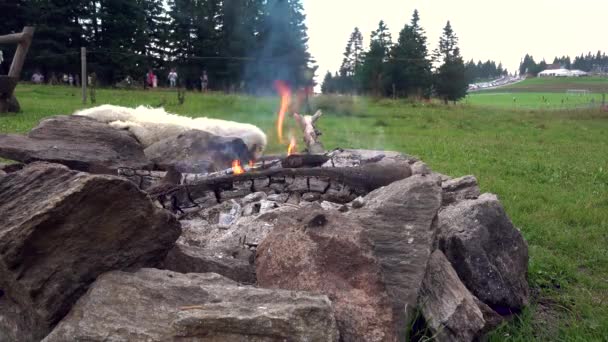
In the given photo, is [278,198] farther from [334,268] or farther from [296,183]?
[334,268]

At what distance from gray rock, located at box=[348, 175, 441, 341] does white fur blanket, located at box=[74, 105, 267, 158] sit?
9.14 ft

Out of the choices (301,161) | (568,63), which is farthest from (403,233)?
(568,63)

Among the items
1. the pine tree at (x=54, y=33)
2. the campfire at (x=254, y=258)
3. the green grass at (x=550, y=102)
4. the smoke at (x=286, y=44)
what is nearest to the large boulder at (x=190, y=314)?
the campfire at (x=254, y=258)

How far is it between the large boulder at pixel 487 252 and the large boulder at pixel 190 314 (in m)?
1.42

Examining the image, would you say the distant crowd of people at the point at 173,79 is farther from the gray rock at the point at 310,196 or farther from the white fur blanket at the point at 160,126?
the gray rock at the point at 310,196

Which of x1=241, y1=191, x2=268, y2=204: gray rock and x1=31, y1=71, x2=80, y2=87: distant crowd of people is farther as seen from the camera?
x1=31, y1=71, x2=80, y2=87: distant crowd of people

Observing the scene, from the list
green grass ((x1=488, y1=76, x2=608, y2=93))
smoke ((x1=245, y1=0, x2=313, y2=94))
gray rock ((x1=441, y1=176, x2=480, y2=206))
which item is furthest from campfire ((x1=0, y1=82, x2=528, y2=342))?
green grass ((x1=488, y1=76, x2=608, y2=93))

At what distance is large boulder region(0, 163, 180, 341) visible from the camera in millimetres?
2271

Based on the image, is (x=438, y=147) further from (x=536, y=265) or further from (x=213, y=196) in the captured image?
(x=213, y=196)

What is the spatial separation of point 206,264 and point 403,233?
41.0 inches

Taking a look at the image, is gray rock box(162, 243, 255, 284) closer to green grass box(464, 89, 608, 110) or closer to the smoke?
the smoke

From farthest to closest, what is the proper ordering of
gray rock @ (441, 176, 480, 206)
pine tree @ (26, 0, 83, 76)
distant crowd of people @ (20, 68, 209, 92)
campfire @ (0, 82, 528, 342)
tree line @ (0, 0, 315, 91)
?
pine tree @ (26, 0, 83, 76) → distant crowd of people @ (20, 68, 209, 92) → tree line @ (0, 0, 315, 91) → gray rock @ (441, 176, 480, 206) → campfire @ (0, 82, 528, 342)

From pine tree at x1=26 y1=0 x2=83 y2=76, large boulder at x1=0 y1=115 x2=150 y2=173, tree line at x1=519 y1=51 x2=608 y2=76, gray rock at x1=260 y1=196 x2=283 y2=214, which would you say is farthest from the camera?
tree line at x1=519 y1=51 x2=608 y2=76

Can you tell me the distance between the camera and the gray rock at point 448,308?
2.76 meters
